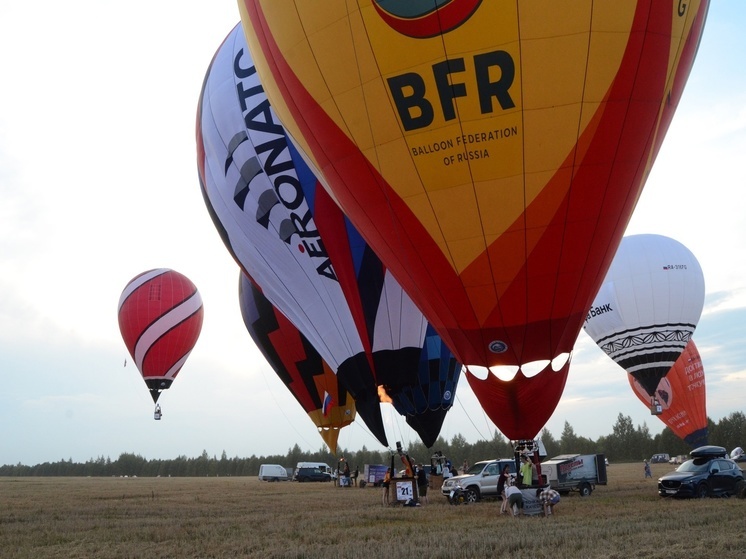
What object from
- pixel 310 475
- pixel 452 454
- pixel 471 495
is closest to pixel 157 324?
pixel 310 475

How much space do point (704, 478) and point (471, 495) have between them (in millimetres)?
4819

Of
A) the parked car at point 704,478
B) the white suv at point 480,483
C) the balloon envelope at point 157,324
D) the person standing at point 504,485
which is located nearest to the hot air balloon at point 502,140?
the person standing at point 504,485

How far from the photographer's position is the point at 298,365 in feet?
74.3

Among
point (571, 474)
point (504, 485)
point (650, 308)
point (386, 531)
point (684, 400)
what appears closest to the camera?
point (386, 531)

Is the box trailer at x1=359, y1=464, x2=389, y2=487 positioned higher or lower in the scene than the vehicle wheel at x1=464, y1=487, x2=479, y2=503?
higher

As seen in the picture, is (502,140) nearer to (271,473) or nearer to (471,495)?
(471,495)

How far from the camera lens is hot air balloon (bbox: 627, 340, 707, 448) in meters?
27.4

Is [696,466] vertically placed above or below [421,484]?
above

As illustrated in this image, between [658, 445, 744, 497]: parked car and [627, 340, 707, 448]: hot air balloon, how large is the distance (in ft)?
42.9

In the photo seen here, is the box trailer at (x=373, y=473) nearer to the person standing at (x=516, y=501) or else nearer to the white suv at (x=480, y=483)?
the white suv at (x=480, y=483)

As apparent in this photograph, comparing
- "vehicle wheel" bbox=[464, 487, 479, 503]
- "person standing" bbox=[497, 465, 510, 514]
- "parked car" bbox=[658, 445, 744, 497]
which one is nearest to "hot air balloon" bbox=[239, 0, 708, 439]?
"person standing" bbox=[497, 465, 510, 514]

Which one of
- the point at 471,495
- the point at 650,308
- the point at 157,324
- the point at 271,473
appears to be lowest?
the point at 471,495

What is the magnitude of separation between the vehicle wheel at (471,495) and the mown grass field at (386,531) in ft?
4.53

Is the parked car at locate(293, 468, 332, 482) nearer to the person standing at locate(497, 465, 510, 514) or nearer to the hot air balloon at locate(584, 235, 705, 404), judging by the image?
the hot air balloon at locate(584, 235, 705, 404)
